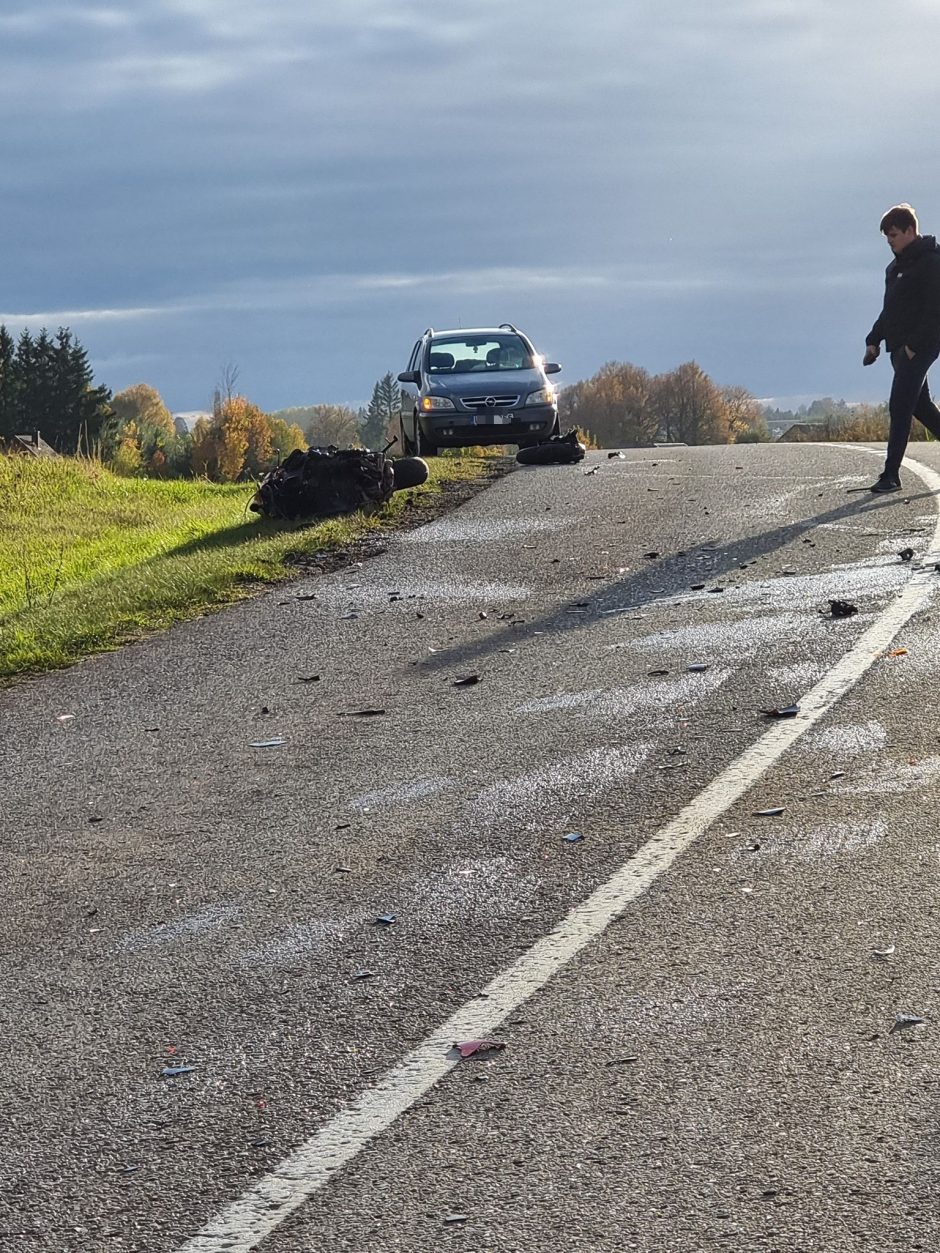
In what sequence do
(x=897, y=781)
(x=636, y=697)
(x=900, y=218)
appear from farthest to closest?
(x=900, y=218), (x=636, y=697), (x=897, y=781)

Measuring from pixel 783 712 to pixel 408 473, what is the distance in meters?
10.8

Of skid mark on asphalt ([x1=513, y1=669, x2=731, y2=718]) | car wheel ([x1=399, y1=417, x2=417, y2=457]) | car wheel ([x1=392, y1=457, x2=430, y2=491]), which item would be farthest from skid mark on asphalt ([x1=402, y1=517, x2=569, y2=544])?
car wheel ([x1=399, y1=417, x2=417, y2=457])

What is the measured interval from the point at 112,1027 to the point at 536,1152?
136 cm

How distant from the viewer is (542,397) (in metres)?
22.0

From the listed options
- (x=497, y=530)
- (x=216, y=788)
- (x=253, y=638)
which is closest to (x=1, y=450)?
(x=497, y=530)

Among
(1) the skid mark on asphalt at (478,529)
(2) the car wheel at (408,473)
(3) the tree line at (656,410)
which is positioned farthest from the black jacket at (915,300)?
(3) the tree line at (656,410)

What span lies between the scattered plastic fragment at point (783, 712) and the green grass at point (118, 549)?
487 cm

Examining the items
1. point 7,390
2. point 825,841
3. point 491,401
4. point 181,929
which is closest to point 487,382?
point 491,401

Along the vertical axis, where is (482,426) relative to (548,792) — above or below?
above

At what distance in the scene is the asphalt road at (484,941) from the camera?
10.4 ft

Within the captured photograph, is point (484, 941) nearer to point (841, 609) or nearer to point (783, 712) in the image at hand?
point (783, 712)

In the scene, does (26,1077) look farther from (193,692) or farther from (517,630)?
(517,630)

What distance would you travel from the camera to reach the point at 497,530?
13938 mm

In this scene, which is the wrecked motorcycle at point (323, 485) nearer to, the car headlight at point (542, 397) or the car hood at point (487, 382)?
the car hood at point (487, 382)
